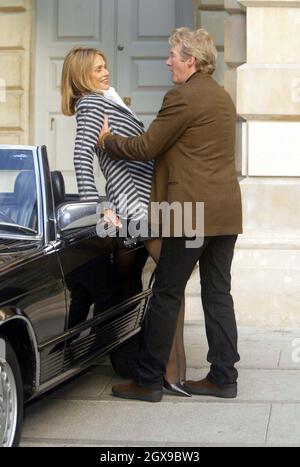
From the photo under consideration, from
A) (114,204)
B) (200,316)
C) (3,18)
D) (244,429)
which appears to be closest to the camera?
(244,429)

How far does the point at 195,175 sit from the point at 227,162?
23 cm

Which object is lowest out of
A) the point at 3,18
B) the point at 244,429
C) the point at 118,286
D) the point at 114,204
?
the point at 244,429

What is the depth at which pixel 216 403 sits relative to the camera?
20.3ft

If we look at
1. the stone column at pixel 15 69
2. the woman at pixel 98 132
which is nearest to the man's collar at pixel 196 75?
the woman at pixel 98 132

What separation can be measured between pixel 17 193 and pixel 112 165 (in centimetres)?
64

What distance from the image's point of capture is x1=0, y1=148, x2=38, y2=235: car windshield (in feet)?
18.4

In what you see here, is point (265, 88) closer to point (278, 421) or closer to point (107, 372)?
point (107, 372)

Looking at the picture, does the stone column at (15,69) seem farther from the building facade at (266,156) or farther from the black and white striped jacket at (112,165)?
the black and white striped jacket at (112,165)

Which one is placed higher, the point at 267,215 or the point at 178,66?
the point at 178,66

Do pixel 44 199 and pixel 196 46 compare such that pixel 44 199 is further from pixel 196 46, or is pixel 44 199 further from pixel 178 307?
pixel 196 46

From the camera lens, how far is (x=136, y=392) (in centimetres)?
620

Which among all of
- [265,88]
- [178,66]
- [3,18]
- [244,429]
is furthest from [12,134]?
[244,429]

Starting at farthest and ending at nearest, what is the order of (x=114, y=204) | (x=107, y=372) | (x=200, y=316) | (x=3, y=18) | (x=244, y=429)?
(x=3, y=18) < (x=200, y=316) < (x=107, y=372) < (x=114, y=204) < (x=244, y=429)

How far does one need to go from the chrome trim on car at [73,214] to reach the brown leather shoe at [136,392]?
104 cm
